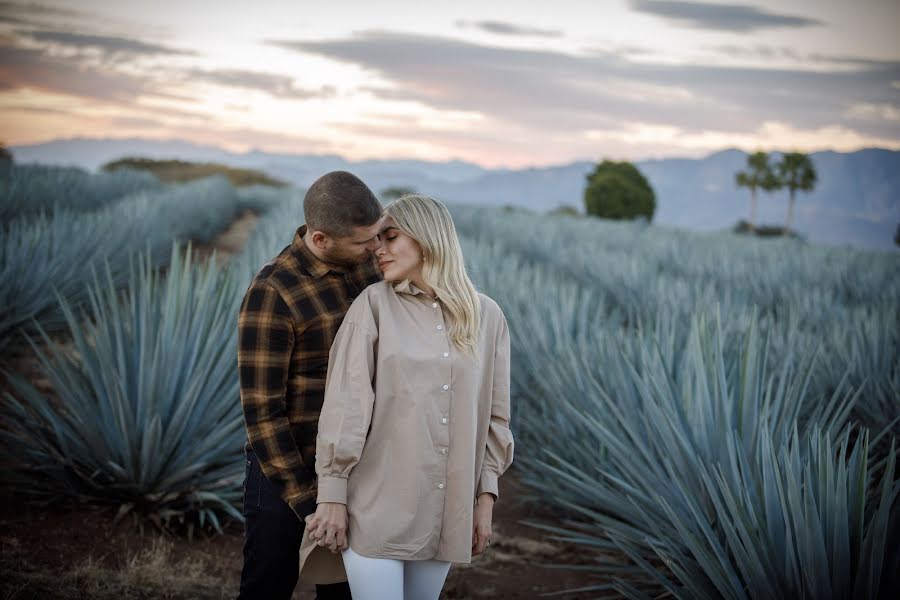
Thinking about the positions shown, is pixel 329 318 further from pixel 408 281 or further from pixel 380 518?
pixel 380 518

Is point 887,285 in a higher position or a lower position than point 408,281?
lower

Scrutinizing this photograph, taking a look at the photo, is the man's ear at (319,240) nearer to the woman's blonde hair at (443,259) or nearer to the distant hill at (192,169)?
the woman's blonde hair at (443,259)

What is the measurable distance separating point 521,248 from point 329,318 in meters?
11.3

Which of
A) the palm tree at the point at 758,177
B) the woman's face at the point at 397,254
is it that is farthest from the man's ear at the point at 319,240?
the palm tree at the point at 758,177

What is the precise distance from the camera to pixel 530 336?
4691 mm

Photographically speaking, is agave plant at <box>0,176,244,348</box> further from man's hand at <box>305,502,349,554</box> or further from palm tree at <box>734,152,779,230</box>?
palm tree at <box>734,152,779,230</box>

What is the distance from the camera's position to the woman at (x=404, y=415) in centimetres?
173

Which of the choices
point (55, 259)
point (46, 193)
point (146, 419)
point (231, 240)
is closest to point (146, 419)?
point (146, 419)

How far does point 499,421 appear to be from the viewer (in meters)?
1.97

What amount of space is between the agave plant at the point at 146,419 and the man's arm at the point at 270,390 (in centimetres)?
162

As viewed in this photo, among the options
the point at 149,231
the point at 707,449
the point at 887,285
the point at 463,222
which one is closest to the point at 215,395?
the point at 707,449

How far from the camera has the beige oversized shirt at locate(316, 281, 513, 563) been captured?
1729 millimetres

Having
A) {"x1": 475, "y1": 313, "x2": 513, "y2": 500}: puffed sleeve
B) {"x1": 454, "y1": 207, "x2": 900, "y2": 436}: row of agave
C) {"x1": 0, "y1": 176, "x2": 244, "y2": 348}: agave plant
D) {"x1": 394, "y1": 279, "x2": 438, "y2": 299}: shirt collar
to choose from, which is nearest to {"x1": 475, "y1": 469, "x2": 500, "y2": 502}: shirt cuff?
{"x1": 475, "y1": 313, "x2": 513, "y2": 500}: puffed sleeve

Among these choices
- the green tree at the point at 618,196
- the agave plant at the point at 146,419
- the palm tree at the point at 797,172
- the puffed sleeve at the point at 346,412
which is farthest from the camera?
the palm tree at the point at 797,172
